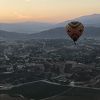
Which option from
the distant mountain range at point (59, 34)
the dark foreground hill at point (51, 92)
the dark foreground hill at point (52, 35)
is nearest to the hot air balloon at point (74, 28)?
the dark foreground hill at point (51, 92)

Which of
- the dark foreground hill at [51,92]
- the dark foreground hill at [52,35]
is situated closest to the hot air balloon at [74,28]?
the dark foreground hill at [51,92]

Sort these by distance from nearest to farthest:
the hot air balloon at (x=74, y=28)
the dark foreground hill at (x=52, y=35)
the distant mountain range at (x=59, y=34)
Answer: the hot air balloon at (x=74, y=28)
the distant mountain range at (x=59, y=34)
the dark foreground hill at (x=52, y=35)

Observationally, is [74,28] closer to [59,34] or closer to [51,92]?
[51,92]

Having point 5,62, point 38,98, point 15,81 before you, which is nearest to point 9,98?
point 38,98

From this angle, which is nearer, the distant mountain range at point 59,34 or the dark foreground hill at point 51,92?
the dark foreground hill at point 51,92

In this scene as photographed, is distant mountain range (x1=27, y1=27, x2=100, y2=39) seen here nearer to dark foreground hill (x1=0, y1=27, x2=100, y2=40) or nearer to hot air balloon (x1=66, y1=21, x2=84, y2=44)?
dark foreground hill (x1=0, y1=27, x2=100, y2=40)

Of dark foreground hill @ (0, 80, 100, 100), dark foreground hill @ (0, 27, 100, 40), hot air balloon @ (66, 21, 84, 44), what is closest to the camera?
dark foreground hill @ (0, 80, 100, 100)

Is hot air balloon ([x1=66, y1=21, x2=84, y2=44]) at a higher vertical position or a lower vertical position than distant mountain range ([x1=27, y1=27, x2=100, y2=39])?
higher

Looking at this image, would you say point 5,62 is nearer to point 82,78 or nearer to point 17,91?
point 82,78

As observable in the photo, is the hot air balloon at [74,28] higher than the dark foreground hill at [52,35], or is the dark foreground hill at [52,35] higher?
the hot air balloon at [74,28]

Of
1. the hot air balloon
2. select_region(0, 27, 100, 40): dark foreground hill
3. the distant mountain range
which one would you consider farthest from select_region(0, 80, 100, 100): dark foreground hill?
select_region(0, 27, 100, 40): dark foreground hill

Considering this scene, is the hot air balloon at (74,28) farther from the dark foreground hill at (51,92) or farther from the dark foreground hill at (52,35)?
the dark foreground hill at (52,35)

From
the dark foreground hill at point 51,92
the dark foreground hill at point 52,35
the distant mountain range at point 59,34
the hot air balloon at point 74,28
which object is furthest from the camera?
the dark foreground hill at point 52,35
